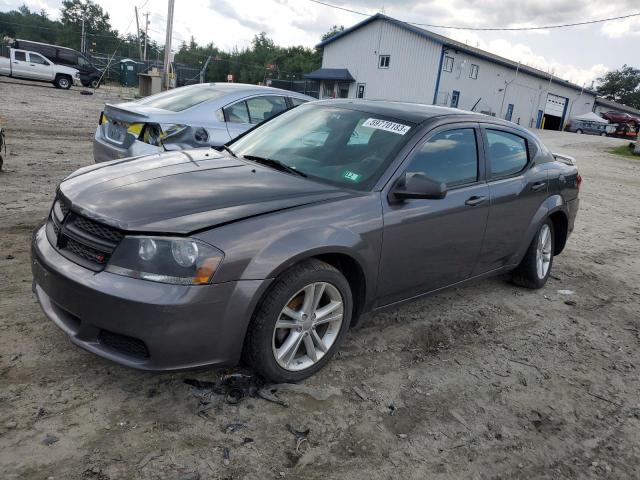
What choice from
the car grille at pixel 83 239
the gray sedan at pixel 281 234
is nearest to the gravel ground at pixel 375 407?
the gray sedan at pixel 281 234

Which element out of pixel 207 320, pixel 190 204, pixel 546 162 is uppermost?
pixel 546 162

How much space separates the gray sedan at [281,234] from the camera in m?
2.52

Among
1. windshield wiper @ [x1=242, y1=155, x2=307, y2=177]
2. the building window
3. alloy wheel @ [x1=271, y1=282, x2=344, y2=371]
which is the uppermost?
the building window

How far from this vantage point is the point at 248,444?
2.52 m

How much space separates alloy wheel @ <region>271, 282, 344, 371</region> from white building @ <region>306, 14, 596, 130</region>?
102 feet

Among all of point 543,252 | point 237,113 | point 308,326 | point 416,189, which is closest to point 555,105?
point 237,113

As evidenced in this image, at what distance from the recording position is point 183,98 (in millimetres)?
6754

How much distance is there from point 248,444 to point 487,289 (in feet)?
10.7

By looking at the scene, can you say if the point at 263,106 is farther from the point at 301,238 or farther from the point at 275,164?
the point at 301,238

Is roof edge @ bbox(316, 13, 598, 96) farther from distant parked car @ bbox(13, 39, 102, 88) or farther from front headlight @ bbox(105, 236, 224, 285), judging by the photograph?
front headlight @ bbox(105, 236, 224, 285)

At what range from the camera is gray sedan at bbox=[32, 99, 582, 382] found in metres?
2.52

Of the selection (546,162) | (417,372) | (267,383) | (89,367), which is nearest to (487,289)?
(546,162)

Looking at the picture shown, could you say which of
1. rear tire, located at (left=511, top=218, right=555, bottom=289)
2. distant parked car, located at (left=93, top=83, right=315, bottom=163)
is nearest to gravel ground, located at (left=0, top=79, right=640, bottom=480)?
rear tire, located at (left=511, top=218, right=555, bottom=289)

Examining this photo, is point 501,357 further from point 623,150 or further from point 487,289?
point 623,150
